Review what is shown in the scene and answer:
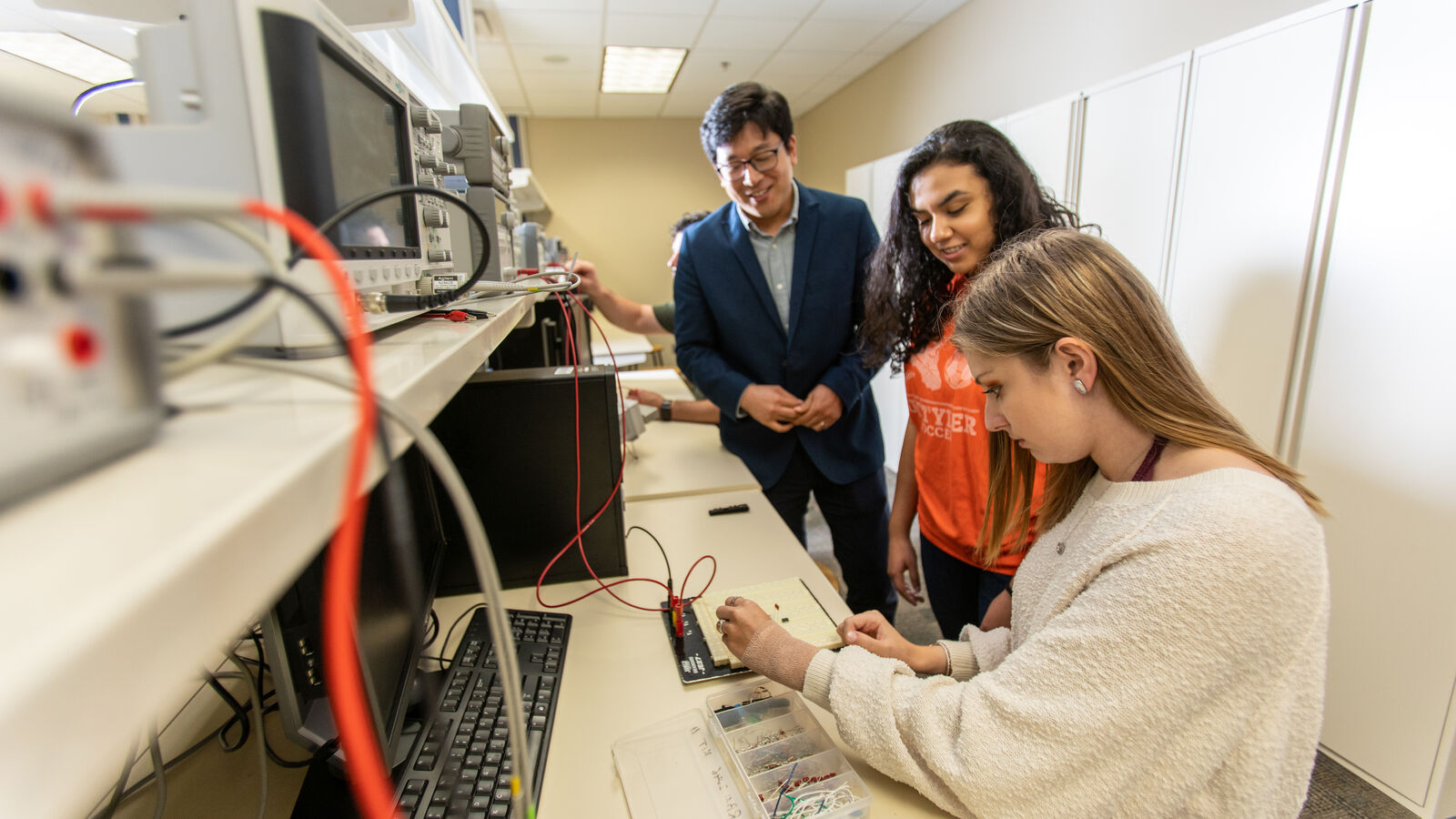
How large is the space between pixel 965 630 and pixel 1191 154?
1542 millimetres

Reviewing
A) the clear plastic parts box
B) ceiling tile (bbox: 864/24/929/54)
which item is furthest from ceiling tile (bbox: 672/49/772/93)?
the clear plastic parts box

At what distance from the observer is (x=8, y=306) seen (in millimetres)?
201

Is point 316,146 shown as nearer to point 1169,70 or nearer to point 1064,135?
point 1169,70

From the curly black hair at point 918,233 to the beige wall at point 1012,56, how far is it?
5.07 ft

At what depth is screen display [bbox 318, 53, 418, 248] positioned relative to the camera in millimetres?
578

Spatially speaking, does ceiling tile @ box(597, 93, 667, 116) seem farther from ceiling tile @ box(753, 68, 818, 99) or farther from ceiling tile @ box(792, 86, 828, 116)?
ceiling tile @ box(792, 86, 828, 116)

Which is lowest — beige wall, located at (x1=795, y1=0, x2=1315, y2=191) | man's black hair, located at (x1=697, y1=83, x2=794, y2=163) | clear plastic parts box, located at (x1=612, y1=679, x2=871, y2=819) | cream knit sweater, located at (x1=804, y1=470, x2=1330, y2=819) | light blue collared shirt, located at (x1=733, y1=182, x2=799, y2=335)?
clear plastic parts box, located at (x1=612, y1=679, x2=871, y2=819)

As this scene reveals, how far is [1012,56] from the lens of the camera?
3.27 m

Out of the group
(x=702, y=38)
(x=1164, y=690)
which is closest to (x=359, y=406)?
(x=1164, y=690)

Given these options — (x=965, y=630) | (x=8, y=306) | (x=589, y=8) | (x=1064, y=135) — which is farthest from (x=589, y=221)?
(x=8, y=306)

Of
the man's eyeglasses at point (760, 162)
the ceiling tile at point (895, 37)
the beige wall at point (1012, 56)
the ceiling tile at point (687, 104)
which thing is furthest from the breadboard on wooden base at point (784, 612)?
the ceiling tile at point (687, 104)

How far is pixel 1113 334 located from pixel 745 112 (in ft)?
3.72

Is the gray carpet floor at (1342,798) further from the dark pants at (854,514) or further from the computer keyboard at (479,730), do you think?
the computer keyboard at (479,730)

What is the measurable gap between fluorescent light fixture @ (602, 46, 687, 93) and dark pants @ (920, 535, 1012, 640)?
12.8 ft
